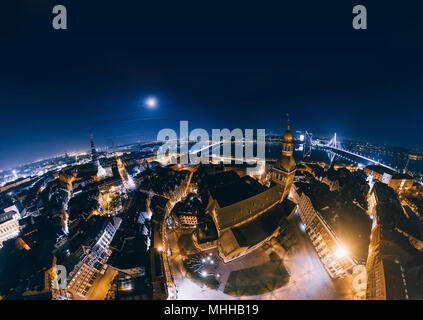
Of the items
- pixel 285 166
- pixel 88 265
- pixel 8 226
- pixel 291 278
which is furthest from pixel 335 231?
pixel 8 226

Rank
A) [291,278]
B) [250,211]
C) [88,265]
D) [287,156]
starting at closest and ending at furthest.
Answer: [291,278] < [88,265] < [287,156] < [250,211]

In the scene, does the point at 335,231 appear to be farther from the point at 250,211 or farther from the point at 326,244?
the point at 250,211

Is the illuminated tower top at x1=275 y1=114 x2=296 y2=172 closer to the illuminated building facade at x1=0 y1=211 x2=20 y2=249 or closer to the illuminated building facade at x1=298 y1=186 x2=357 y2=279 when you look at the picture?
the illuminated building facade at x1=298 y1=186 x2=357 y2=279

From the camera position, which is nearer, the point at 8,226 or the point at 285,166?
the point at 285,166

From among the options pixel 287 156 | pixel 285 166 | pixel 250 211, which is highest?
pixel 287 156

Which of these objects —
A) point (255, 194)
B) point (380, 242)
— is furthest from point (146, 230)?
point (380, 242)
